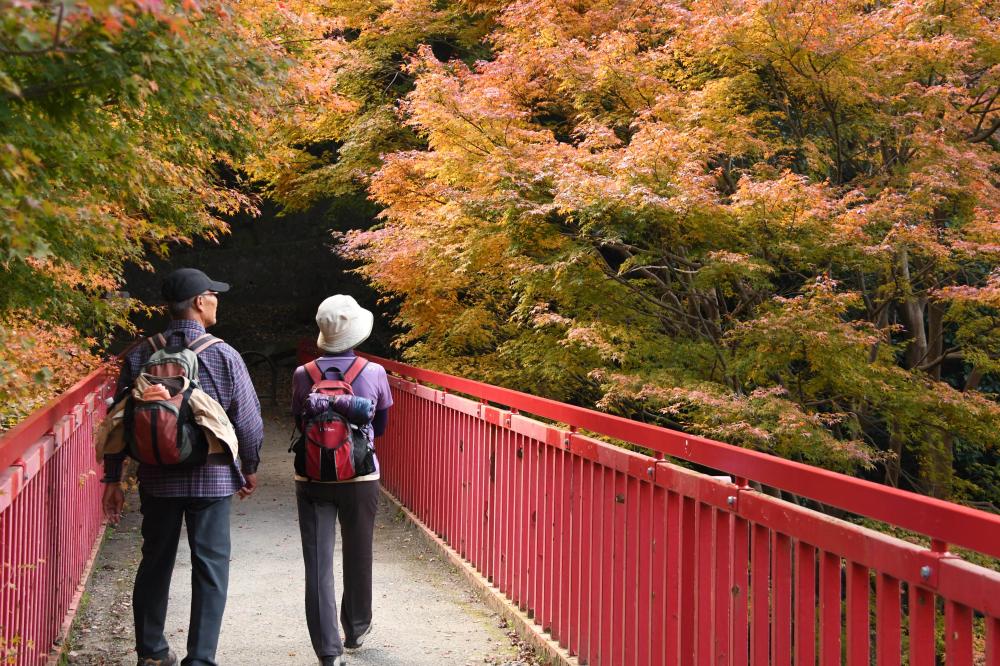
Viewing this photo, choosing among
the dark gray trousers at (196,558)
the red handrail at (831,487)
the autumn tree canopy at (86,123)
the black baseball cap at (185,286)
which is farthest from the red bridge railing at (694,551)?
the autumn tree canopy at (86,123)

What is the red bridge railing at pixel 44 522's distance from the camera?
332 centimetres

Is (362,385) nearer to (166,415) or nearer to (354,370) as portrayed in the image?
(354,370)

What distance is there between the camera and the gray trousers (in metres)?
4.41

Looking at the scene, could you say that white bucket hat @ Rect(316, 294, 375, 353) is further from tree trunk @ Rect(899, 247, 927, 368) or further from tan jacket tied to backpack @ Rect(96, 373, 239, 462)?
tree trunk @ Rect(899, 247, 927, 368)

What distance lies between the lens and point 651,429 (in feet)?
12.2

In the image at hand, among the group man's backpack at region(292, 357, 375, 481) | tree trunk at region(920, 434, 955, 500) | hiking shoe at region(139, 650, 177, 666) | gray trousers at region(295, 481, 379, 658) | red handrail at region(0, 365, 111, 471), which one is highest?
red handrail at region(0, 365, 111, 471)

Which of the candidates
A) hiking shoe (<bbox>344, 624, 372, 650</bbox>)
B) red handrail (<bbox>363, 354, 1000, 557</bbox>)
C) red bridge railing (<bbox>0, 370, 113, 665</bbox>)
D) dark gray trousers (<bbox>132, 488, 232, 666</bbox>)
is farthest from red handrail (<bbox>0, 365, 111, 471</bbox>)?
red handrail (<bbox>363, 354, 1000, 557</bbox>)

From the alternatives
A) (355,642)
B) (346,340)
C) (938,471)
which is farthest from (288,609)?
(938,471)

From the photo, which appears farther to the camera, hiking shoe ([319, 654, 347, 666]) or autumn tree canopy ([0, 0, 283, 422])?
hiking shoe ([319, 654, 347, 666])

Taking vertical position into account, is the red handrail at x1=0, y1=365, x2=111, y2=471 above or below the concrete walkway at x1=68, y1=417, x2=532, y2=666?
above

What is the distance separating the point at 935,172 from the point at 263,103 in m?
6.05

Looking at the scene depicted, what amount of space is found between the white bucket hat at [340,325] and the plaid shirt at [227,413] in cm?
50

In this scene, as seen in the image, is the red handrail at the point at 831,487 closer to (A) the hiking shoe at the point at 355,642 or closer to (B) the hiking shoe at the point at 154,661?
(A) the hiking shoe at the point at 355,642

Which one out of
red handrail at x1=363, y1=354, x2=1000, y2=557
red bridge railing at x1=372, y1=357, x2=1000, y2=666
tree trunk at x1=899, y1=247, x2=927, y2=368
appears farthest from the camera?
tree trunk at x1=899, y1=247, x2=927, y2=368
